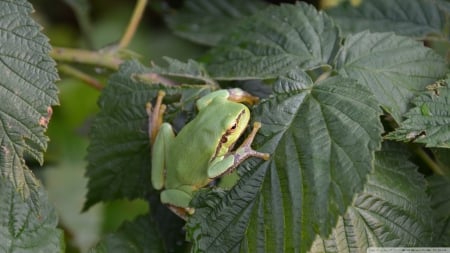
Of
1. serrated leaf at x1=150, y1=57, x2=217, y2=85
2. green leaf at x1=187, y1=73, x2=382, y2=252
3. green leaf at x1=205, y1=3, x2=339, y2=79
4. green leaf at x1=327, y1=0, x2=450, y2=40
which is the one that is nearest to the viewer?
green leaf at x1=187, y1=73, x2=382, y2=252

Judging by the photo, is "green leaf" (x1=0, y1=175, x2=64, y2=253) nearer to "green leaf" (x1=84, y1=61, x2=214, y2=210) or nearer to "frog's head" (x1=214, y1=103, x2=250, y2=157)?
"green leaf" (x1=84, y1=61, x2=214, y2=210)

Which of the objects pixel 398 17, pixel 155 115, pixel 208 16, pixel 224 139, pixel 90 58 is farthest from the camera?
pixel 208 16

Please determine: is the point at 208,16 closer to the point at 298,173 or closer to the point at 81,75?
the point at 81,75

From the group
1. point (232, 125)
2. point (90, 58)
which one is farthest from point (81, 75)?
point (232, 125)

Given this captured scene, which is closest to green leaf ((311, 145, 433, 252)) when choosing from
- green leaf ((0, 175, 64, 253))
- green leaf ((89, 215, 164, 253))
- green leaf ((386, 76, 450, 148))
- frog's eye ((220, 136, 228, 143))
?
green leaf ((386, 76, 450, 148))

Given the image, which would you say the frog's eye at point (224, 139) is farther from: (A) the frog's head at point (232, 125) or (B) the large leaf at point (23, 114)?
(B) the large leaf at point (23, 114)

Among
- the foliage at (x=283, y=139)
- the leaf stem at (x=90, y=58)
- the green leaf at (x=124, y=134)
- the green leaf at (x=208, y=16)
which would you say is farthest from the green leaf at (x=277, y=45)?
the green leaf at (x=208, y=16)

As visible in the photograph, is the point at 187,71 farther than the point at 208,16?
No
